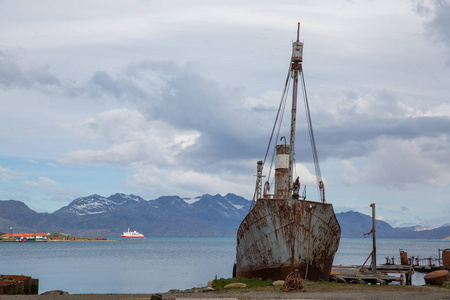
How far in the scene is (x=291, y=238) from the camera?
31359mm

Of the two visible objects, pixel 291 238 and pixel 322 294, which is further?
pixel 291 238

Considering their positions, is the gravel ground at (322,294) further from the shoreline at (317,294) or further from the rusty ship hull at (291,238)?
the rusty ship hull at (291,238)

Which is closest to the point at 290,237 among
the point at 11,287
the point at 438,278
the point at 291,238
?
the point at 291,238

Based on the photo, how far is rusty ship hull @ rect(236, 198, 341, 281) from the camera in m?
31.5

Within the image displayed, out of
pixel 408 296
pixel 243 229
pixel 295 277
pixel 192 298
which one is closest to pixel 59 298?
pixel 192 298

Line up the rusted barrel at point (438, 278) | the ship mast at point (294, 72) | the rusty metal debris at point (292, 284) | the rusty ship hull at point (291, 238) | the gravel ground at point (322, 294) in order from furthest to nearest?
the ship mast at point (294, 72) → the rusted barrel at point (438, 278) → the rusty ship hull at point (291, 238) → the rusty metal debris at point (292, 284) → the gravel ground at point (322, 294)

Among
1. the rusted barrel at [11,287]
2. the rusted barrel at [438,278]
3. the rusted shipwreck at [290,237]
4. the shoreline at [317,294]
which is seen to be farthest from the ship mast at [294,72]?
the rusted barrel at [11,287]

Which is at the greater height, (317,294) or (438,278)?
(438,278)

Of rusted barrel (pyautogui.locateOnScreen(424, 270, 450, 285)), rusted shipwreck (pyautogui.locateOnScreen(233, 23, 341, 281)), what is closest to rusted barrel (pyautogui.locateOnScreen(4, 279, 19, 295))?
rusted shipwreck (pyautogui.locateOnScreen(233, 23, 341, 281))

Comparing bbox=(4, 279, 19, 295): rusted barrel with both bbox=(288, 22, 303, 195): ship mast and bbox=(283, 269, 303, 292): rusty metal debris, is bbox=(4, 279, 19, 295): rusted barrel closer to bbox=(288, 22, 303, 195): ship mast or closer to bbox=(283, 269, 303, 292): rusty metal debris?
bbox=(283, 269, 303, 292): rusty metal debris

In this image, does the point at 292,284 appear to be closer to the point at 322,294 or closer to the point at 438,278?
the point at 322,294

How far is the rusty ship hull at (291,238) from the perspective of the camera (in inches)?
1238

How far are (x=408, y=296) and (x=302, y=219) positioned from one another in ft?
27.8

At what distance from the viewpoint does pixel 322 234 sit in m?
32.7
